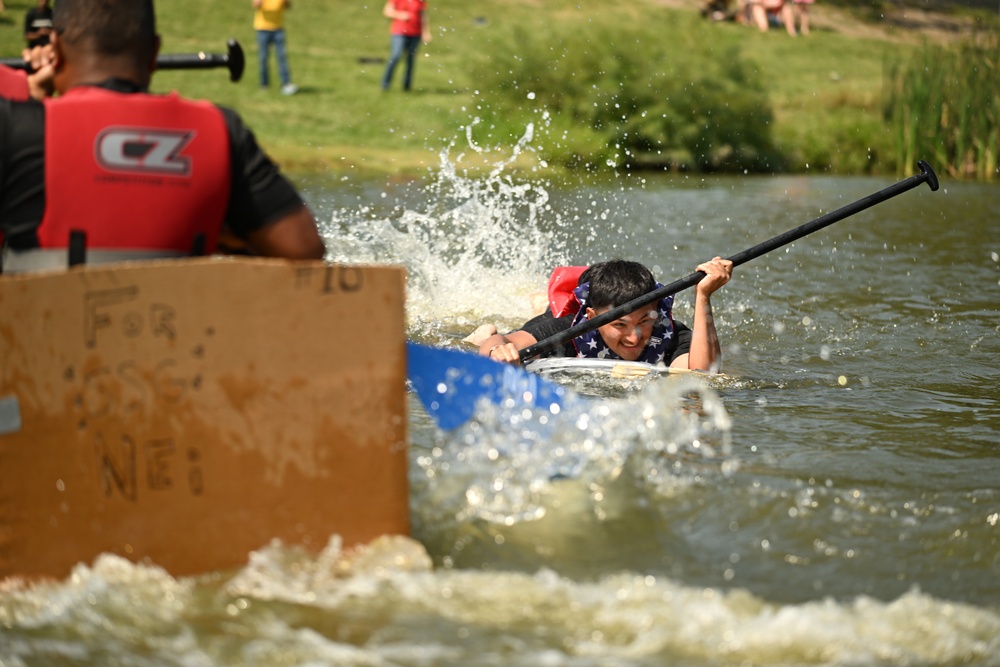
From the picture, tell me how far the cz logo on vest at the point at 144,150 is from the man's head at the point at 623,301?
2.76m

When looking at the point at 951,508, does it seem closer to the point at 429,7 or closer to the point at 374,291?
the point at 374,291

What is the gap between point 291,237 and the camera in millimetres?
3293

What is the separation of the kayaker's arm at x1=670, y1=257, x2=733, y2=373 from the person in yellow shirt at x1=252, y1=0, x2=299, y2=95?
11.7 meters

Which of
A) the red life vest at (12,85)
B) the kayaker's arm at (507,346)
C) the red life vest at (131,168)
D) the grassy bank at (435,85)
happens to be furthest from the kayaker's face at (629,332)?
the grassy bank at (435,85)

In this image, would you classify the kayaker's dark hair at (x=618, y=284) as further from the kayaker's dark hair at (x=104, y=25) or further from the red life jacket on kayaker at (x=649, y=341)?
the kayaker's dark hair at (x=104, y=25)

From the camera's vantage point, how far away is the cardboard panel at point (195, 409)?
297 cm

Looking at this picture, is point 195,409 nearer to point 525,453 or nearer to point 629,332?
point 525,453

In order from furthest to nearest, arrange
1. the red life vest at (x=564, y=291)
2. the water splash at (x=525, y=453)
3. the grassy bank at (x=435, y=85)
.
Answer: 1. the grassy bank at (x=435, y=85)
2. the red life vest at (x=564, y=291)
3. the water splash at (x=525, y=453)

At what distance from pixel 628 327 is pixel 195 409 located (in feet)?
9.71

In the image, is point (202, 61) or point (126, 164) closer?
point (126, 164)

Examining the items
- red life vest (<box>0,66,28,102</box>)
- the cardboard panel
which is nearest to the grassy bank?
red life vest (<box>0,66,28,102</box>)

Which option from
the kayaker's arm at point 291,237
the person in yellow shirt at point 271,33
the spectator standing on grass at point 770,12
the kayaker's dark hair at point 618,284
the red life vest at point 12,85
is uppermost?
the spectator standing on grass at point 770,12

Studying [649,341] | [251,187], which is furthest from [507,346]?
[251,187]

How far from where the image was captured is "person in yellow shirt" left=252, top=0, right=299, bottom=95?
1603 cm
